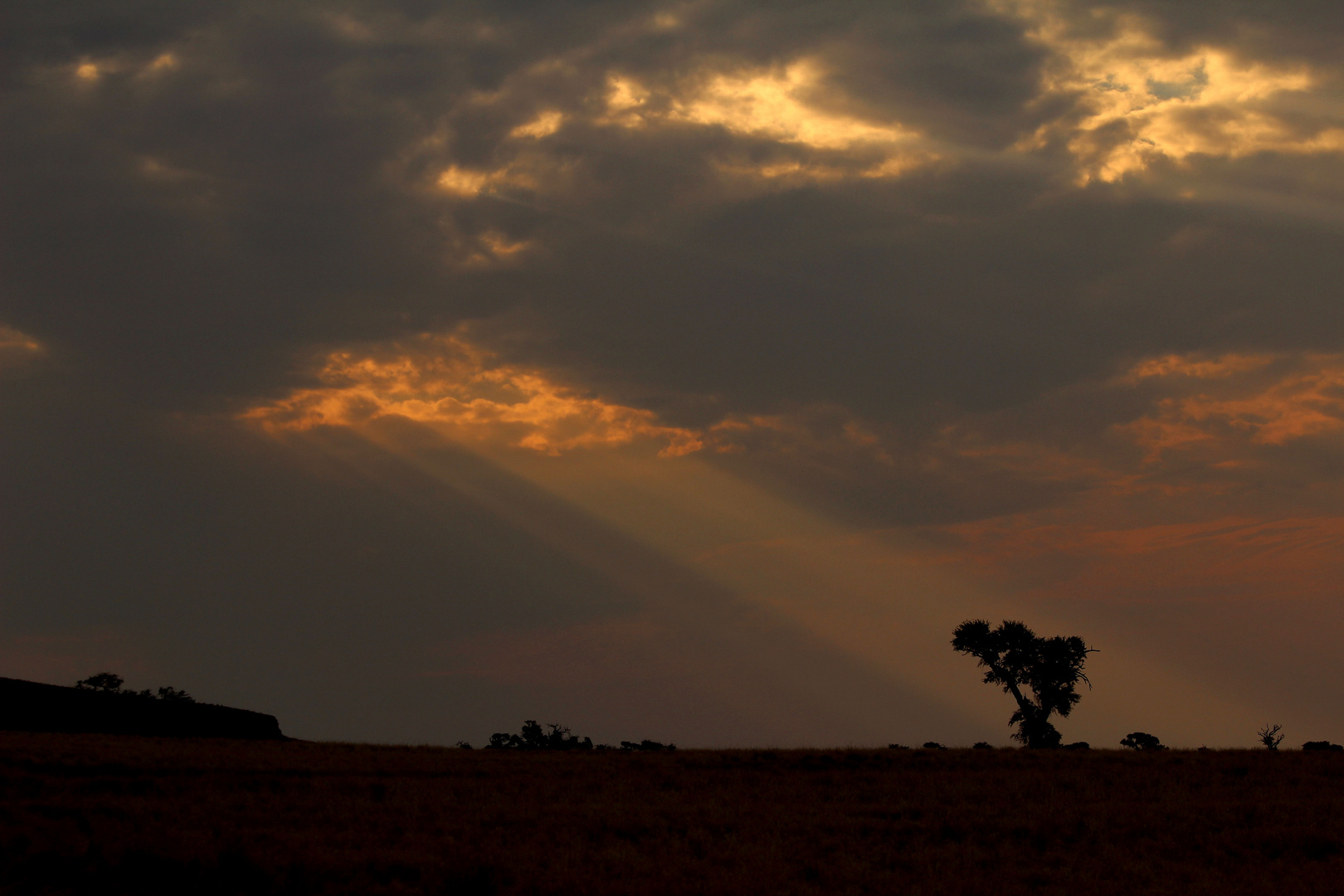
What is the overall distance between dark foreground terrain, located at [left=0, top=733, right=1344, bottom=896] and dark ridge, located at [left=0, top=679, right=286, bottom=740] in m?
21.7

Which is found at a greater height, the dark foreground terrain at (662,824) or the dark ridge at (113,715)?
the dark foreground terrain at (662,824)

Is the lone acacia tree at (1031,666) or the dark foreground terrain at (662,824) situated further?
the lone acacia tree at (1031,666)

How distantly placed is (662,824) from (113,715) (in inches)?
1965

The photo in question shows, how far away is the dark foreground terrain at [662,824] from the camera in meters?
19.3

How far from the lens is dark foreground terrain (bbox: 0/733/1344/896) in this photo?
19.3m

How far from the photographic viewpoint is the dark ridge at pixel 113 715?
59.3 m

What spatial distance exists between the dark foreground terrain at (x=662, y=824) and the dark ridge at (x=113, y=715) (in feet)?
71.2

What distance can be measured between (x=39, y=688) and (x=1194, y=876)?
A: 64046 millimetres

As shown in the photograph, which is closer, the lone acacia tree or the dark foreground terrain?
the dark foreground terrain

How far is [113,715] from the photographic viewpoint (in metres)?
62.3

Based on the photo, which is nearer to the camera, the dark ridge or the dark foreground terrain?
the dark foreground terrain

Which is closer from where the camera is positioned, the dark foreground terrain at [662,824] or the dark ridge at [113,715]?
the dark foreground terrain at [662,824]

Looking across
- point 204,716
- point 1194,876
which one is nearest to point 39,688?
point 204,716

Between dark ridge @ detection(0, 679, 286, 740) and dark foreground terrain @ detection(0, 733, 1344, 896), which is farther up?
dark foreground terrain @ detection(0, 733, 1344, 896)
